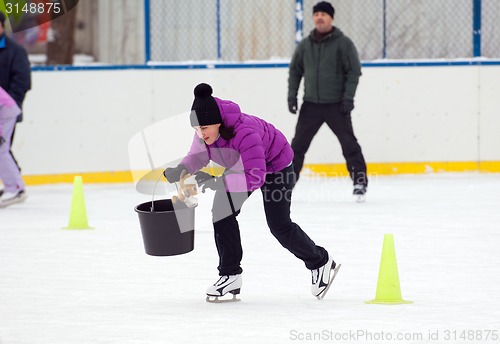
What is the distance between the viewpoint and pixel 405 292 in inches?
256

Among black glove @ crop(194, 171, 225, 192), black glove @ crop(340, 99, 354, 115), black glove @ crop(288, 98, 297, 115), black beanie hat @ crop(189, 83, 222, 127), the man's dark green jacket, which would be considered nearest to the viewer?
black beanie hat @ crop(189, 83, 222, 127)

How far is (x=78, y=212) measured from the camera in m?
9.34

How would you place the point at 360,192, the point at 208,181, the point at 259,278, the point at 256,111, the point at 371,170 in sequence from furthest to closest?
the point at 371,170
the point at 256,111
the point at 360,192
the point at 259,278
the point at 208,181

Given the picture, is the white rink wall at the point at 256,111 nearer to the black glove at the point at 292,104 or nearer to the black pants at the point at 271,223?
the black glove at the point at 292,104

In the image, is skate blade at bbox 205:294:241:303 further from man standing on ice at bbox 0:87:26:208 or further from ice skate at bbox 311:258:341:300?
man standing on ice at bbox 0:87:26:208

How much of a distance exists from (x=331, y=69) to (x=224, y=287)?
15.6ft

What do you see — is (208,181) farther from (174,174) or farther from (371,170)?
(371,170)

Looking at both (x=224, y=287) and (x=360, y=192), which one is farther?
(x=360, y=192)

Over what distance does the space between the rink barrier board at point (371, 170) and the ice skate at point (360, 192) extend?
1852 mm

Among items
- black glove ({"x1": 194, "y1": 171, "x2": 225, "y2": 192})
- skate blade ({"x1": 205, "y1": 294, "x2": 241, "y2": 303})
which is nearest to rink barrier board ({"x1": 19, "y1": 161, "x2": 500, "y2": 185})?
skate blade ({"x1": 205, "y1": 294, "x2": 241, "y2": 303})

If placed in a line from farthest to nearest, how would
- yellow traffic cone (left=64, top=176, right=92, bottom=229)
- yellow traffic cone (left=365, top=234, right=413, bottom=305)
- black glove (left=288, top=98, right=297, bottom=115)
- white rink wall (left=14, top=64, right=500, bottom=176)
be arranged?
1. white rink wall (left=14, top=64, right=500, bottom=176)
2. black glove (left=288, top=98, right=297, bottom=115)
3. yellow traffic cone (left=64, top=176, right=92, bottom=229)
4. yellow traffic cone (left=365, top=234, right=413, bottom=305)

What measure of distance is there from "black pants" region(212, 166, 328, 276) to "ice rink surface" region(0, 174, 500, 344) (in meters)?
0.23

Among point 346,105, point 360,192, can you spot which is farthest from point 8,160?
point 360,192

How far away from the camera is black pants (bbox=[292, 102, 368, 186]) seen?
10.7 meters
